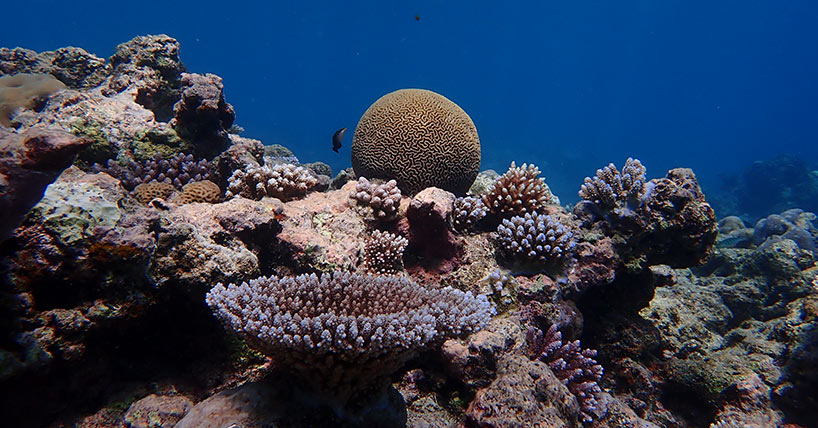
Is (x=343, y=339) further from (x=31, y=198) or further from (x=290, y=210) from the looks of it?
(x=290, y=210)

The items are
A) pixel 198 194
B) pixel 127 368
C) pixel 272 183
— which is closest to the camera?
pixel 127 368

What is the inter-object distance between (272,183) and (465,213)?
8.58 ft

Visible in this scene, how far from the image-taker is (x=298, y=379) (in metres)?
2.46

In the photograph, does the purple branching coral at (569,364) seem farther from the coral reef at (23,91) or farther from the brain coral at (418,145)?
the coral reef at (23,91)

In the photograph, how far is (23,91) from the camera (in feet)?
21.1

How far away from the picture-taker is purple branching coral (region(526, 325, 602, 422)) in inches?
151

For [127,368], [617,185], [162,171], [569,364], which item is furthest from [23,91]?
[617,185]

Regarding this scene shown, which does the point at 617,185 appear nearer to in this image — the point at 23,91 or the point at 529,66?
the point at 23,91

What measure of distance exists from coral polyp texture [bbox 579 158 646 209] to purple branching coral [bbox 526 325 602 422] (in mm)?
2251

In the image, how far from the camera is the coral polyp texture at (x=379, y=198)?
Answer: 444 centimetres

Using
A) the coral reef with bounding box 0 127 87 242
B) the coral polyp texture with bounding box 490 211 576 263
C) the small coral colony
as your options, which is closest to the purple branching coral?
the small coral colony

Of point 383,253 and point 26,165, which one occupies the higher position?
point 383,253

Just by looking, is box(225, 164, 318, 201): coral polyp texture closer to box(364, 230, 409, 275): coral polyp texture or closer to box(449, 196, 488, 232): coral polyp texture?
box(364, 230, 409, 275): coral polyp texture

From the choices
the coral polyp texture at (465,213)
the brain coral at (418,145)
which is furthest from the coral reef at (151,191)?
the coral polyp texture at (465,213)
